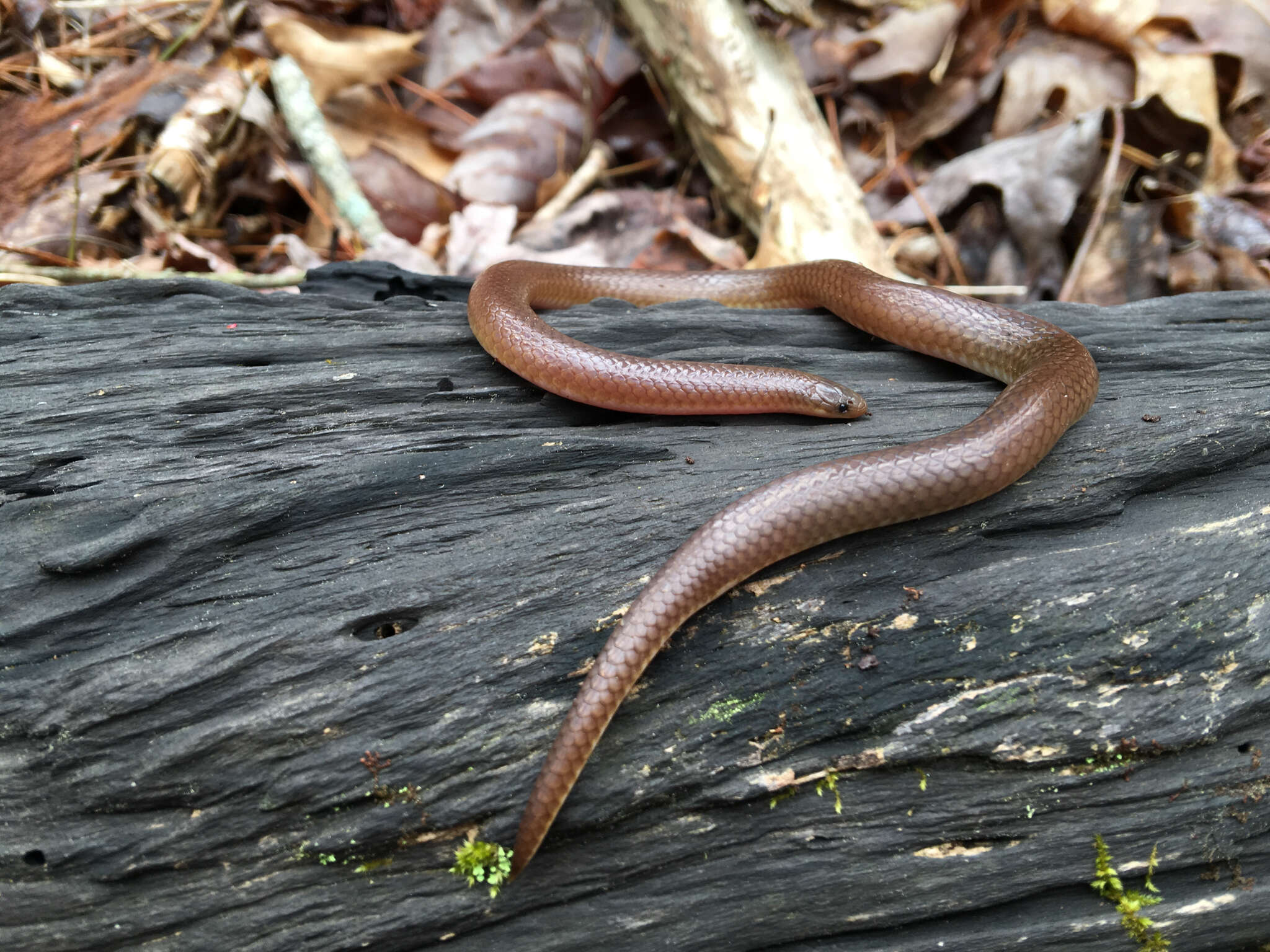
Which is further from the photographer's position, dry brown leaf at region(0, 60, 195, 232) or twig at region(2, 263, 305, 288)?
dry brown leaf at region(0, 60, 195, 232)

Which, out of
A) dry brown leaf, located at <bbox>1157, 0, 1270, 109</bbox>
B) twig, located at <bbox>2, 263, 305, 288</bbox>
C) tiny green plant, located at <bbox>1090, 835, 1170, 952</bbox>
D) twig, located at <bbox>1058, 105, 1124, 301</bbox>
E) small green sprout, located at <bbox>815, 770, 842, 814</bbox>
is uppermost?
dry brown leaf, located at <bbox>1157, 0, 1270, 109</bbox>

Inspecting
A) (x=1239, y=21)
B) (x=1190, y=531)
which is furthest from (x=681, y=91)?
(x=1190, y=531)

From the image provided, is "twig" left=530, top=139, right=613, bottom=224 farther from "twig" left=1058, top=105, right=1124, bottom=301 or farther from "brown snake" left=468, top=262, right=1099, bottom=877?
"twig" left=1058, top=105, right=1124, bottom=301

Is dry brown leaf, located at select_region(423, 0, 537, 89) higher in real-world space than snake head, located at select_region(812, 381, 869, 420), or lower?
higher

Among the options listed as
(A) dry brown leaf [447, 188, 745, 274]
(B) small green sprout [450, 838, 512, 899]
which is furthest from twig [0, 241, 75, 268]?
(B) small green sprout [450, 838, 512, 899]

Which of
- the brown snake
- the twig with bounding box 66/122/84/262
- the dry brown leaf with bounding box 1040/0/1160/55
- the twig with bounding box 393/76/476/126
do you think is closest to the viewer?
the brown snake

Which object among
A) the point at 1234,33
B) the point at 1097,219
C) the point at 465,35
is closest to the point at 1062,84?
the point at 1234,33

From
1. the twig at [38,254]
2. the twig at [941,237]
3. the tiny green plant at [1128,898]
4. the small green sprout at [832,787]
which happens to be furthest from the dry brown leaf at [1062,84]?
the twig at [38,254]
